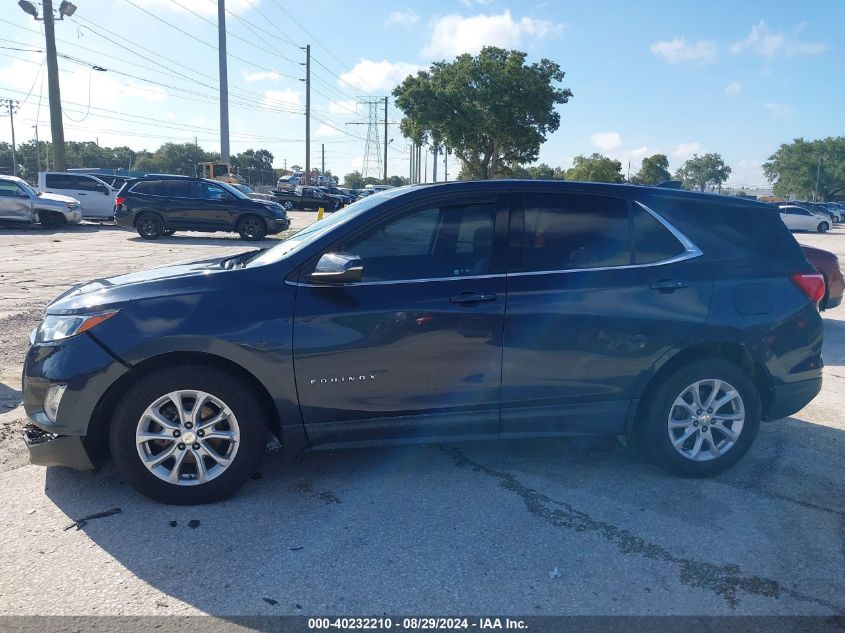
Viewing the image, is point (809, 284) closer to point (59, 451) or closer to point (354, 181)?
point (59, 451)

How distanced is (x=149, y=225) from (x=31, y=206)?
4996 millimetres

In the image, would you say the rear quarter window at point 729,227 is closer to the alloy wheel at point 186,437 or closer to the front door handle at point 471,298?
the front door handle at point 471,298

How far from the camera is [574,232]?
4.18 m

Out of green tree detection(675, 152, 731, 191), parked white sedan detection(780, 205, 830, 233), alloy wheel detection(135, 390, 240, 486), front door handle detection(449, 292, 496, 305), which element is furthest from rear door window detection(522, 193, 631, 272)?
green tree detection(675, 152, 731, 191)

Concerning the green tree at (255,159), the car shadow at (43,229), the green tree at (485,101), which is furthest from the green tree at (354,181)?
the car shadow at (43,229)

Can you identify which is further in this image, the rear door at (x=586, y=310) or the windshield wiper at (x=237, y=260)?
the windshield wiper at (x=237, y=260)

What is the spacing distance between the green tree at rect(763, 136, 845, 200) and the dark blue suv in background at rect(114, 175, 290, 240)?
3707 inches

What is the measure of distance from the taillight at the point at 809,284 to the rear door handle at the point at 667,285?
0.87m

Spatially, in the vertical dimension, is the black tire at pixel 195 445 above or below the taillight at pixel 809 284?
below

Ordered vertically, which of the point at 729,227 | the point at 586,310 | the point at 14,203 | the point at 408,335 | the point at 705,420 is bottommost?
the point at 705,420

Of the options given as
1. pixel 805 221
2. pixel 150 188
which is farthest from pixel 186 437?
pixel 805 221

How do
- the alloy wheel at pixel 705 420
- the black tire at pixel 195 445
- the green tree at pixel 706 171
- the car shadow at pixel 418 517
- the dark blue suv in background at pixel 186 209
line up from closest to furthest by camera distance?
the car shadow at pixel 418 517 < the black tire at pixel 195 445 < the alloy wheel at pixel 705 420 < the dark blue suv in background at pixel 186 209 < the green tree at pixel 706 171

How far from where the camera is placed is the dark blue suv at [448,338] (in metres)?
3.67

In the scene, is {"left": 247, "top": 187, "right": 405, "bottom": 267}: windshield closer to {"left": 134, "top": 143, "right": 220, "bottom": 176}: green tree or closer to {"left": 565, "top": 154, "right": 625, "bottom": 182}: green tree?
{"left": 565, "top": 154, "right": 625, "bottom": 182}: green tree
